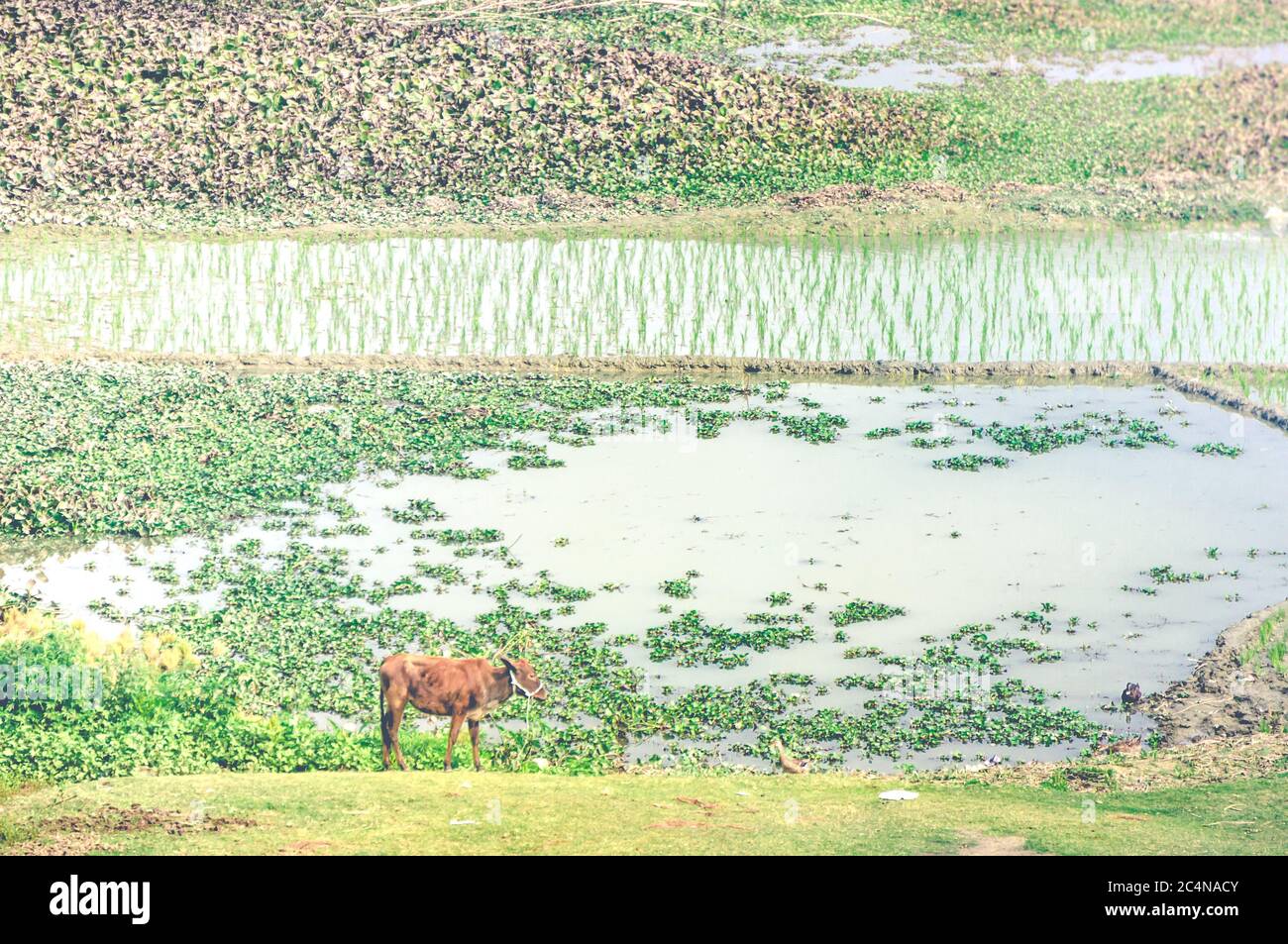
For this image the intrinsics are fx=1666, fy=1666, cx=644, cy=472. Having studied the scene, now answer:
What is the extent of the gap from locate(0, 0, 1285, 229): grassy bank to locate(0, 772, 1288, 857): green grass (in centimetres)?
1017

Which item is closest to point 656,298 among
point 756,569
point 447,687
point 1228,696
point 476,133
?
point 476,133

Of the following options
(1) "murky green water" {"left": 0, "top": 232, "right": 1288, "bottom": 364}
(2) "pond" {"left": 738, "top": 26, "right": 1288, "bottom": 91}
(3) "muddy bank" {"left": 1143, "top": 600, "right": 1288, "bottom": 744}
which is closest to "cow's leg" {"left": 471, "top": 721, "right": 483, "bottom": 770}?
(3) "muddy bank" {"left": 1143, "top": 600, "right": 1288, "bottom": 744}

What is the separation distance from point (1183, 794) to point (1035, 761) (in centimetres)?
72

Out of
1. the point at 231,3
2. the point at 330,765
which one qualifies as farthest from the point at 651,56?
the point at 330,765

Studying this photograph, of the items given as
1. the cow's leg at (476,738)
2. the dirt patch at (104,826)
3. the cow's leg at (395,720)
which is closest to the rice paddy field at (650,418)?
the dirt patch at (104,826)

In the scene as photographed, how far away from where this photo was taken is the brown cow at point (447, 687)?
6910mm

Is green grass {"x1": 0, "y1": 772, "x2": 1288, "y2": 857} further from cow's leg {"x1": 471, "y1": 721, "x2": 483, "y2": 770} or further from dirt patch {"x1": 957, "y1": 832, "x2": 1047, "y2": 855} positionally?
cow's leg {"x1": 471, "y1": 721, "x2": 483, "y2": 770}

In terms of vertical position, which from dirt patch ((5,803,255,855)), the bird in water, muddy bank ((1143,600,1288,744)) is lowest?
the bird in water

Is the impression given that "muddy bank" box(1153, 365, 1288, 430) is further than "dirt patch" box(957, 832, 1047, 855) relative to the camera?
Yes

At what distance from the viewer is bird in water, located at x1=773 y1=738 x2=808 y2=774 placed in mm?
7085

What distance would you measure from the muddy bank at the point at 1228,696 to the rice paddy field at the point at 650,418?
0.03 meters

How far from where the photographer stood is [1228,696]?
25.9 ft
